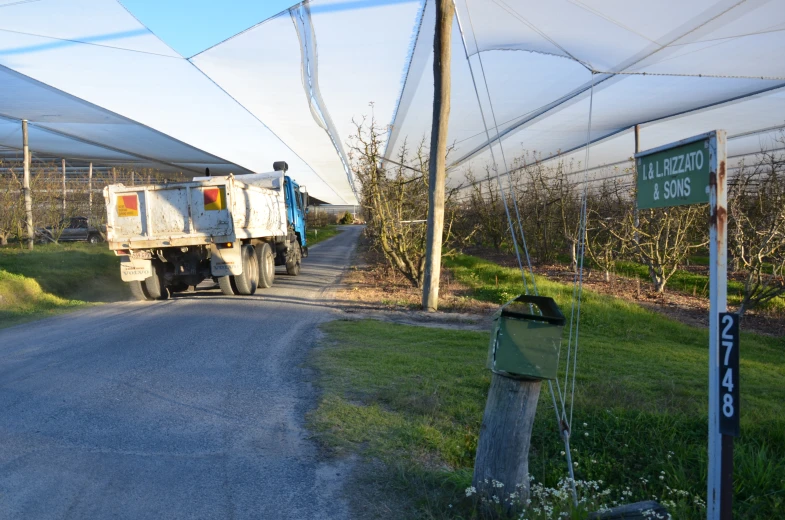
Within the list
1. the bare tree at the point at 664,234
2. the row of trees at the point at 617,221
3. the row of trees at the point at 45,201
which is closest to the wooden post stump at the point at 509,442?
the row of trees at the point at 617,221

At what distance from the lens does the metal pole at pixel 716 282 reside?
A: 2760 mm

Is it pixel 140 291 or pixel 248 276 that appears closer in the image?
pixel 140 291

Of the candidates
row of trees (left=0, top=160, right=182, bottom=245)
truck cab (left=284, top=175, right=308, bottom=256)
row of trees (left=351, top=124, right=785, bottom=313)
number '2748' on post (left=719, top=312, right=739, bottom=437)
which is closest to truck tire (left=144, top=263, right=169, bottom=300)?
truck cab (left=284, top=175, right=308, bottom=256)

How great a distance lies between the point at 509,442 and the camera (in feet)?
11.6

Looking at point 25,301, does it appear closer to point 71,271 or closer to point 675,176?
point 71,271

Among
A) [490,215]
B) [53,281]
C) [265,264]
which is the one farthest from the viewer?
[490,215]

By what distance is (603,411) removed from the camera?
5.25 m

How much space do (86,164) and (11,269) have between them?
20599mm

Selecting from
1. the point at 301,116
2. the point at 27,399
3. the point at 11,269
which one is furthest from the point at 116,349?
the point at 301,116

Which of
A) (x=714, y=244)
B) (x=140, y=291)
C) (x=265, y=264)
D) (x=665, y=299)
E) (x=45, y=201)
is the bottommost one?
(x=665, y=299)

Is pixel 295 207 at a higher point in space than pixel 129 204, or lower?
higher

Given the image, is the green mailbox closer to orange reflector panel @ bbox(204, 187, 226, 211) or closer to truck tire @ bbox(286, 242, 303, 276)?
orange reflector panel @ bbox(204, 187, 226, 211)

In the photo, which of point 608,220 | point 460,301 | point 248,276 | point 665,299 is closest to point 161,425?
point 460,301

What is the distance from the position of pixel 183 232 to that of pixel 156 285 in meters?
1.72
